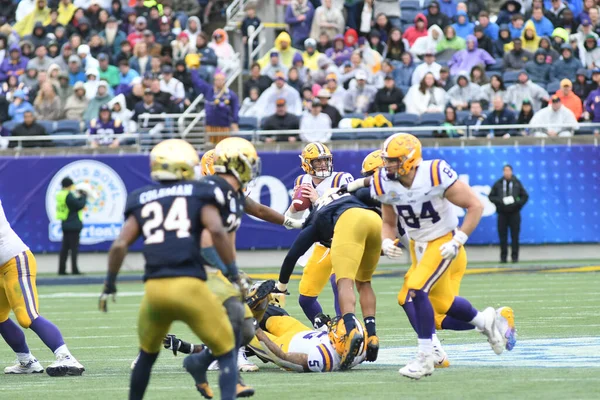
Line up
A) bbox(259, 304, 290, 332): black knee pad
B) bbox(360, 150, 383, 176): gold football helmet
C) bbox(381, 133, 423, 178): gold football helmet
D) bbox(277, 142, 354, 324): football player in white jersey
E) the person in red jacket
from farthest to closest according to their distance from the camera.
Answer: the person in red jacket, bbox(277, 142, 354, 324): football player in white jersey, bbox(360, 150, 383, 176): gold football helmet, bbox(259, 304, 290, 332): black knee pad, bbox(381, 133, 423, 178): gold football helmet

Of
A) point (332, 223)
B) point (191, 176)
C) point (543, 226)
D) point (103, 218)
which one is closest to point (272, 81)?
point (103, 218)

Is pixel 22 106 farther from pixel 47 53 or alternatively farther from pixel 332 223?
pixel 332 223

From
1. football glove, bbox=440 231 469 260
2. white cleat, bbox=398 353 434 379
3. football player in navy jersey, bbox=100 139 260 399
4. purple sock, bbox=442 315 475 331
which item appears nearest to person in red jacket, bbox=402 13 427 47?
purple sock, bbox=442 315 475 331

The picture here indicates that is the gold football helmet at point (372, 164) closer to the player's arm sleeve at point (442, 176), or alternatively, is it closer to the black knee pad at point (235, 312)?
the player's arm sleeve at point (442, 176)

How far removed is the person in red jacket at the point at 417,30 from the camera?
22297mm

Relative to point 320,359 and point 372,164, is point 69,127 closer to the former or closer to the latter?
point 372,164

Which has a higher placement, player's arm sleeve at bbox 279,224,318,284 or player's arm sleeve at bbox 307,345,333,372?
player's arm sleeve at bbox 279,224,318,284

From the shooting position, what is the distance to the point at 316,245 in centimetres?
1019

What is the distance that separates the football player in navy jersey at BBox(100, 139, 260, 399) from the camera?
20.1 ft

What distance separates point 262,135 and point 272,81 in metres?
1.35

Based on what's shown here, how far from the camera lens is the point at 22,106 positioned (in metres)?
21.8

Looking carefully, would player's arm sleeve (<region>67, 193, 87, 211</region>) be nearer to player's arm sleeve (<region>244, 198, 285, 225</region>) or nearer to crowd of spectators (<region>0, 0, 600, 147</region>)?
crowd of spectators (<region>0, 0, 600, 147</region>)

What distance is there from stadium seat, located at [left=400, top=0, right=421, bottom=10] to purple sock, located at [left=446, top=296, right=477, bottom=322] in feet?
51.1

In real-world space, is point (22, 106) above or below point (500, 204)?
above
